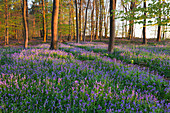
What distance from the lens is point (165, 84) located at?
3715mm

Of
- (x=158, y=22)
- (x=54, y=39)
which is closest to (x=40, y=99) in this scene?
(x=54, y=39)

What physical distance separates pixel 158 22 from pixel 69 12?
2414cm

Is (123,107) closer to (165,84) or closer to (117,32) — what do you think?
(165,84)

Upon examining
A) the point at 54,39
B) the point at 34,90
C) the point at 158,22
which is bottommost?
the point at 34,90

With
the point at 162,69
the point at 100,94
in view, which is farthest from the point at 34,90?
the point at 162,69

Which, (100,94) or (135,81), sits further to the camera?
(135,81)

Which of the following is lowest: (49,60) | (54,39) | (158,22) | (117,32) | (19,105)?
(19,105)

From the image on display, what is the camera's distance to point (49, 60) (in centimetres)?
585

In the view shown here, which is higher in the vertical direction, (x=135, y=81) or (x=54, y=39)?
(x=54, y=39)

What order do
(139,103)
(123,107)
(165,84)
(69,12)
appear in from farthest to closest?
(69,12), (165,84), (139,103), (123,107)

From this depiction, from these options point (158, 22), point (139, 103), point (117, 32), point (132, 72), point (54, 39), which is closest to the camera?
point (139, 103)

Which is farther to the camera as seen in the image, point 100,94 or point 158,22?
point 158,22

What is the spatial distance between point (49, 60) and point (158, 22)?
27.3 feet

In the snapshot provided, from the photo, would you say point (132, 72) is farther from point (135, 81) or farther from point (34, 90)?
point (34, 90)
